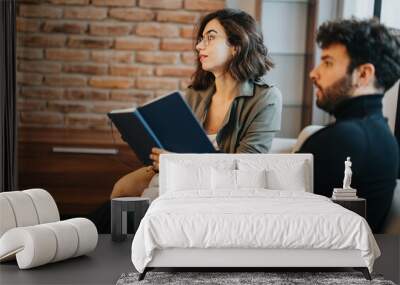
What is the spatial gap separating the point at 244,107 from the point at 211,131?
320 millimetres

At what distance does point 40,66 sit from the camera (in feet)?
19.2

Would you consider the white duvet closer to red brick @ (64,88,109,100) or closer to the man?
the man

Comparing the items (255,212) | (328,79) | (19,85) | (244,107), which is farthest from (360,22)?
(19,85)

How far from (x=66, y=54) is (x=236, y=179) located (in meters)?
1.76

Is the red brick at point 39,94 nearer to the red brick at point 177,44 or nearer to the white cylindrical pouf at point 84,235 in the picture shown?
the red brick at point 177,44

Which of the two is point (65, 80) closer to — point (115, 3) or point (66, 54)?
point (66, 54)

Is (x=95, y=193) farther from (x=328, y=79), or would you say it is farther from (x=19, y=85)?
(x=328, y=79)

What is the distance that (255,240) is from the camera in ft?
13.5

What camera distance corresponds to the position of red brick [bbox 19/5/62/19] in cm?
580

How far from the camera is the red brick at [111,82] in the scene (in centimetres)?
582

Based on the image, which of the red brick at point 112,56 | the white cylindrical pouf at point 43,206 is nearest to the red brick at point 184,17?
the red brick at point 112,56

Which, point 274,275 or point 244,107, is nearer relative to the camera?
point 274,275

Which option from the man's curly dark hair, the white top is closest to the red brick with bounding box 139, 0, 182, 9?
the white top

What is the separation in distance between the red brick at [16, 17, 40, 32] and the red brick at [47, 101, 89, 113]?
23.8 inches
